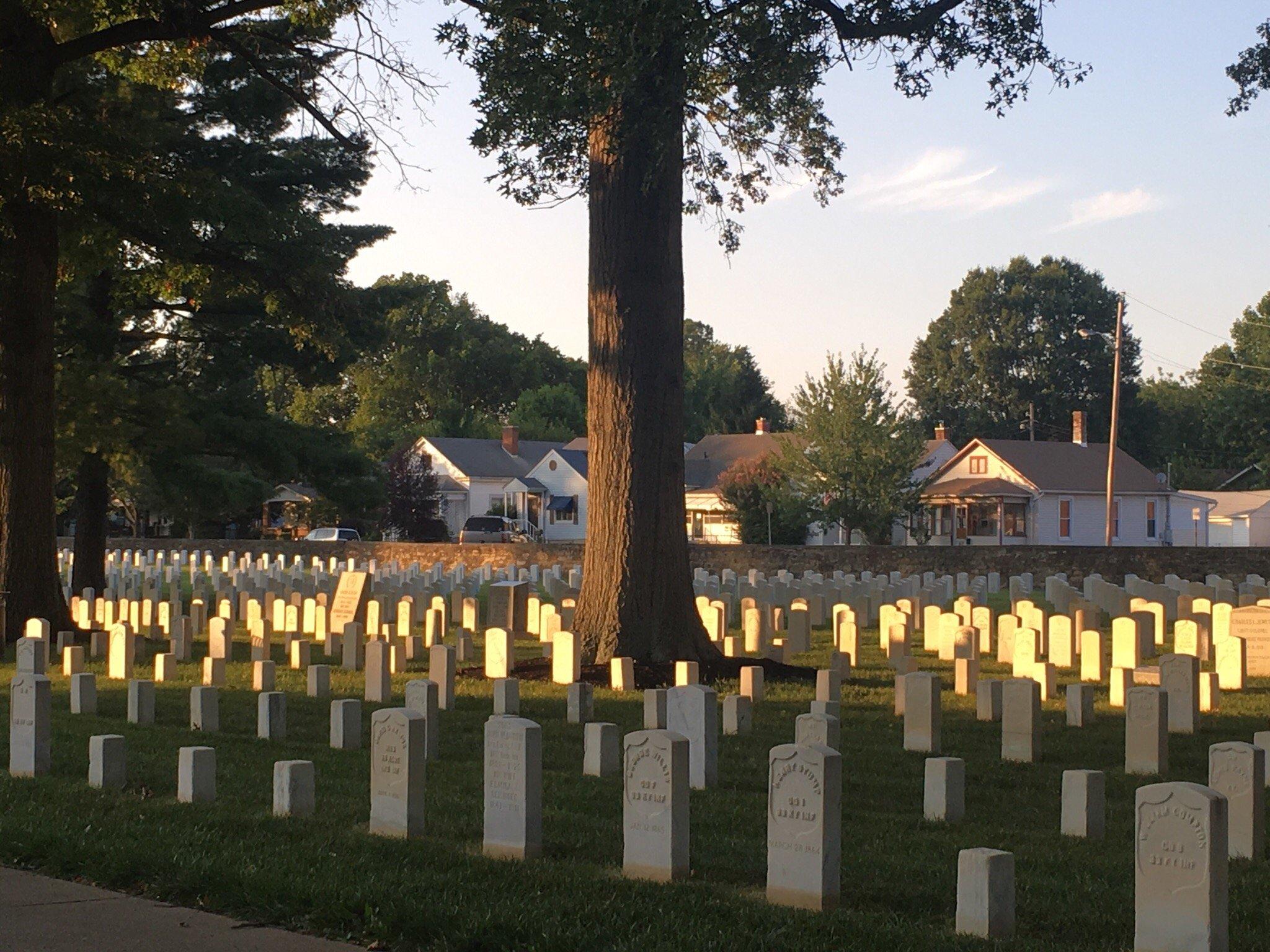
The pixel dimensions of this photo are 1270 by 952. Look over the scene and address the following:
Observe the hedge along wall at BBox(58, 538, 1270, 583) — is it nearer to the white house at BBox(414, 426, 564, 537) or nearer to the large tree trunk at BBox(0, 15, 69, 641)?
the large tree trunk at BBox(0, 15, 69, 641)

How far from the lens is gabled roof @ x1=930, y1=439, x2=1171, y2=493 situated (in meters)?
59.0

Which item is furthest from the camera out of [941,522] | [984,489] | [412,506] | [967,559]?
[941,522]

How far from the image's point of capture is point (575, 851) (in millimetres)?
6598

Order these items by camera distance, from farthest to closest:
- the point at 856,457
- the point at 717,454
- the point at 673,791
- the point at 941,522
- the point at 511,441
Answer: the point at 511,441 → the point at 717,454 → the point at 941,522 → the point at 856,457 → the point at 673,791

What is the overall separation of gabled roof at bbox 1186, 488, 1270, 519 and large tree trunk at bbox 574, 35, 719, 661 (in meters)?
55.2

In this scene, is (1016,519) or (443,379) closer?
(1016,519)

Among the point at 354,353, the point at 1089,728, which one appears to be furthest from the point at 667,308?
the point at 354,353

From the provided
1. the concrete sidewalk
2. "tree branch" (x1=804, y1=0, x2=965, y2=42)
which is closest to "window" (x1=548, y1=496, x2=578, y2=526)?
"tree branch" (x1=804, y1=0, x2=965, y2=42)

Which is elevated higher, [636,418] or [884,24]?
[884,24]

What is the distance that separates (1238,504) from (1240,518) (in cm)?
65

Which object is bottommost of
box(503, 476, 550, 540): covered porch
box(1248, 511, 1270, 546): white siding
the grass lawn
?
the grass lawn

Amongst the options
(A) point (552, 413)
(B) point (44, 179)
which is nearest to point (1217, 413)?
(A) point (552, 413)

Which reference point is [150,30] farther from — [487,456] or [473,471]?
[487,456]

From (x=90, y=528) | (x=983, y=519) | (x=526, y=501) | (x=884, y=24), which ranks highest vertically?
(x=884, y=24)
